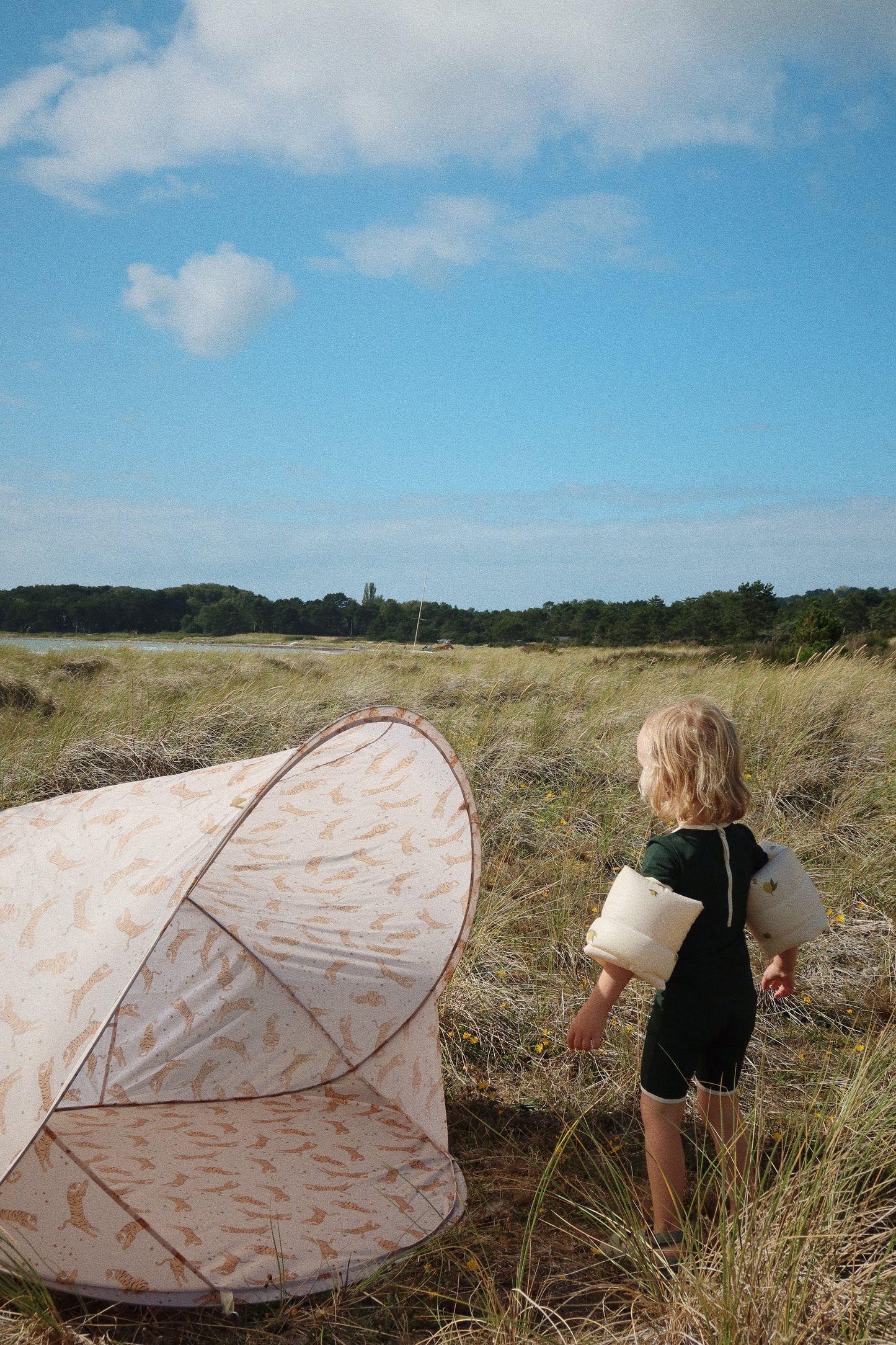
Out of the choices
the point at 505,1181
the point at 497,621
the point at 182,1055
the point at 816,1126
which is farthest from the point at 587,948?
the point at 497,621

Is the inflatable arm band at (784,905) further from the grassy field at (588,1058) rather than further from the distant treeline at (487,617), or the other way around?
the distant treeline at (487,617)

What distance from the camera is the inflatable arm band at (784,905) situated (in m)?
2.24

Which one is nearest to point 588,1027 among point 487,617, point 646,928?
point 646,928

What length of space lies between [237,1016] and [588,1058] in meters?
1.23

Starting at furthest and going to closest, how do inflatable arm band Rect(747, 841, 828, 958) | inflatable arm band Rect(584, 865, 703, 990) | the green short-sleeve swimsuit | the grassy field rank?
1. inflatable arm band Rect(747, 841, 828, 958)
2. the green short-sleeve swimsuit
3. inflatable arm band Rect(584, 865, 703, 990)
4. the grassy field

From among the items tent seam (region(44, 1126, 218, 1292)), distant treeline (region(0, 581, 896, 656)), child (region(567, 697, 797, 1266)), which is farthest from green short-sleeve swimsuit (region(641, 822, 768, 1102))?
distant treeline (region(0, 581, 896, 656))

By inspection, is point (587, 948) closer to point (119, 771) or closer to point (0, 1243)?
point (0, 1243)

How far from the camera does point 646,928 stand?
199 centimetres

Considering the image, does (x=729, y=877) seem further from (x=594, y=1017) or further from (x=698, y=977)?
(x=594, y=1017)

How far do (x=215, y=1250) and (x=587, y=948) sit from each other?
124cm

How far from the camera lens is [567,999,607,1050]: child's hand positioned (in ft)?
6.61

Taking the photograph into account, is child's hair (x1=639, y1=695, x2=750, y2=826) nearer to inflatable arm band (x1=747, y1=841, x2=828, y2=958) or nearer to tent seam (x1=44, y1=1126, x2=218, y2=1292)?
inflatable arm band (x1=747, y1=841, x2=828, y2=958)

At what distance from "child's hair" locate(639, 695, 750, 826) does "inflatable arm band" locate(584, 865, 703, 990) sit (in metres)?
0.20

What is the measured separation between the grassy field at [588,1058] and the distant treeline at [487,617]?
777cm
